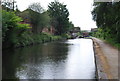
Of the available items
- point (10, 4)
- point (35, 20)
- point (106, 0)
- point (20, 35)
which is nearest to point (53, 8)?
point (35, 20)

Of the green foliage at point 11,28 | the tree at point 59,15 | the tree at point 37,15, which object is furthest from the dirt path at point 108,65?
the tree at point 59,15

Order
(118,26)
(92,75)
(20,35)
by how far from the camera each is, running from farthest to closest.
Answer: (20,35), (118,26), (92,75)

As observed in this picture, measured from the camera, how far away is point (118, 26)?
50.8 feet

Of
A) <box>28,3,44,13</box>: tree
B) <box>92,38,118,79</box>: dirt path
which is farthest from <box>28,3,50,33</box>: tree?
<box>92,38,118,79</box>: dirt path

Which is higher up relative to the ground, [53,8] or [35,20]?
[53,8]

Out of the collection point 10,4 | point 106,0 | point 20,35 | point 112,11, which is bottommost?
point 20,35

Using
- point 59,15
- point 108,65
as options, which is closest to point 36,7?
point 59,15

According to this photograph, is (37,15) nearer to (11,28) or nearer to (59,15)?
(11,28)

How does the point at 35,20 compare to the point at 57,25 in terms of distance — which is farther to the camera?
the point at 57,25

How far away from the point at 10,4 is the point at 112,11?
74.5 feet

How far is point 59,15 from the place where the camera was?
6038 centimetres

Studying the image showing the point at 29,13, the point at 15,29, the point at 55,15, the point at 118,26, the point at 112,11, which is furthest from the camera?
the point at 55,15

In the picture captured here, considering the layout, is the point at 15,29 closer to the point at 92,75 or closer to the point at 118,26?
the point at 118,26

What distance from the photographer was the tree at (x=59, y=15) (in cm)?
6022
